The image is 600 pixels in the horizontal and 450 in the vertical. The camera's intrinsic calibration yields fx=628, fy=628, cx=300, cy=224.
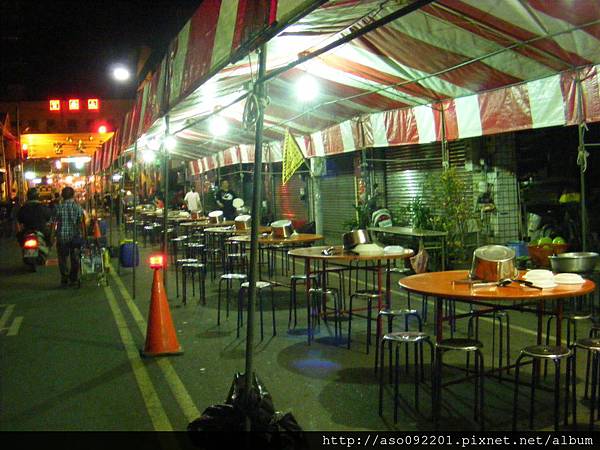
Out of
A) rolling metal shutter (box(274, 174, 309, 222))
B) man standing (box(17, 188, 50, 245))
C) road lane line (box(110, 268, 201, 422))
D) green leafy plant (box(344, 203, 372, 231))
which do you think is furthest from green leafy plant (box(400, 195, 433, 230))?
man standing (box(17, 188, 50, 245))

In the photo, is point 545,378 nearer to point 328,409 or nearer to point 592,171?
point 328,409

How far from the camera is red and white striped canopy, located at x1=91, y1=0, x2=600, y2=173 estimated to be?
6.35 meters

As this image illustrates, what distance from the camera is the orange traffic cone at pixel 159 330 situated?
7508 mm

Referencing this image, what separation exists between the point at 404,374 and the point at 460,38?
14.2ft

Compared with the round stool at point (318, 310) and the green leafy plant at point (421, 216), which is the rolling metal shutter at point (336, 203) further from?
the round stool at point (318, 310)

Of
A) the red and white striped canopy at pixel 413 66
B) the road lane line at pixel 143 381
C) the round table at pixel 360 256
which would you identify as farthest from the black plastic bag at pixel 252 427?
the round table at pixel 360 256

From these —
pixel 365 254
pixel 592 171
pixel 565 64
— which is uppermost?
pixel 565 64

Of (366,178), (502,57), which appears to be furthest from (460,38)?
(366,178)

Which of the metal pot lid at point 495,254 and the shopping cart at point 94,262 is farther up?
the metal pot lid at point 495,254

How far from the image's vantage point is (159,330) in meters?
7.54

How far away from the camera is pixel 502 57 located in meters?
8.53

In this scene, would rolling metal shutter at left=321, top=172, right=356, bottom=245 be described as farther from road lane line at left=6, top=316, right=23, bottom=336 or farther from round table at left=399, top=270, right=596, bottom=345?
round table at left=399, top=270, right=596, bottom=345

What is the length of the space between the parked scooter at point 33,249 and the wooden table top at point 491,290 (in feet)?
42.1

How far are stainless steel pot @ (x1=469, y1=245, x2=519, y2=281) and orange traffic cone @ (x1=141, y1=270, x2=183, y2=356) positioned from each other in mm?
3780
